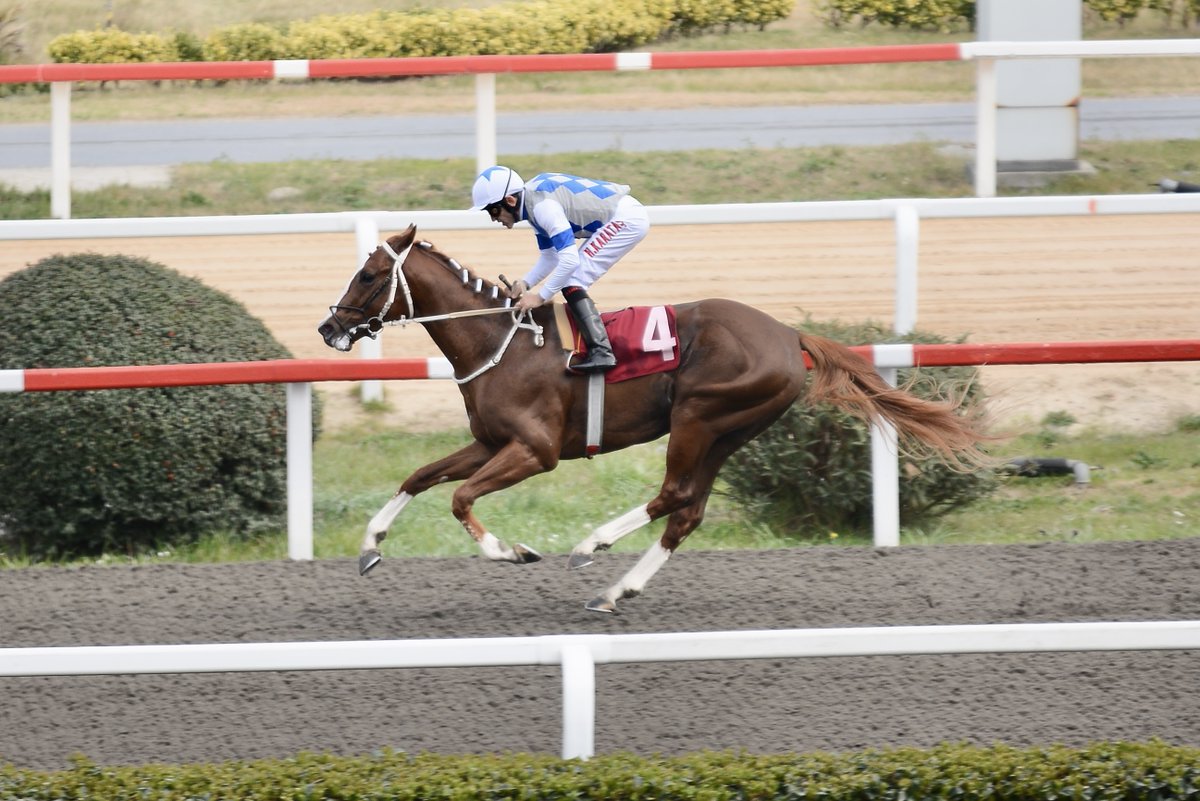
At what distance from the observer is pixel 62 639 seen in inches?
201

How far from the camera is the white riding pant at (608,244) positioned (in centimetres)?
540

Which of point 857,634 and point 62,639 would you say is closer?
point 857,634

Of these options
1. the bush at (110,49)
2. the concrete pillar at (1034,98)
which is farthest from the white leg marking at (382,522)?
the bush at (110,49)

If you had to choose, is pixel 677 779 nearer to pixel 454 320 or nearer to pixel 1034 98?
pixel 454 320

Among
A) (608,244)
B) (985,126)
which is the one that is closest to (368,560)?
(608,244)

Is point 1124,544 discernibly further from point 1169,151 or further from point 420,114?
point 420,114

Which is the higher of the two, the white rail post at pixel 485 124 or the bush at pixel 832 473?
the white rail post at pixel 485 124

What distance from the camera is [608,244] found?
5414 mm

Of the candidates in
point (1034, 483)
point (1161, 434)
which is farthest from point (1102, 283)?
point (1034, 483)

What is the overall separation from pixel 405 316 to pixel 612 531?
1.02 metres

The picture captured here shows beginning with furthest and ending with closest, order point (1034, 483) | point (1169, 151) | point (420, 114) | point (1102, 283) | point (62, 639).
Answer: point (420, 114)
point (1169, 151)
point (1102, 283)
point (1034, 483)
point (62, 639)

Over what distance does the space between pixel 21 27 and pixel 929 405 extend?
14971 mm

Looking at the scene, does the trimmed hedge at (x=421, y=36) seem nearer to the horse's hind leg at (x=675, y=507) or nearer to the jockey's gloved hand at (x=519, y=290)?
the jockey's gloved hand at (x=519, y=290)

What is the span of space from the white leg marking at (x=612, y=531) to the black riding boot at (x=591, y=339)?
515 millimetres
